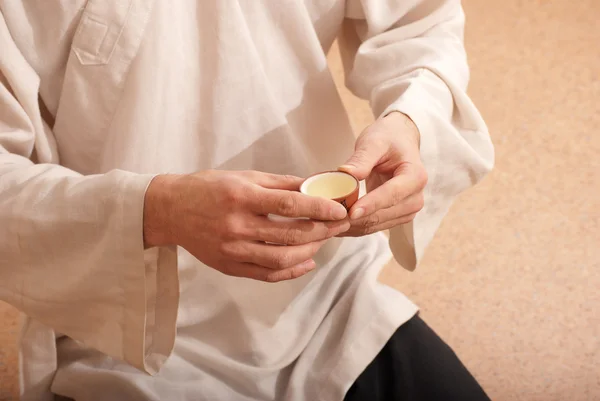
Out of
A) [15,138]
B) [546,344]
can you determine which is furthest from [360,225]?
[546,344]

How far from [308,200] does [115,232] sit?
0.82ft

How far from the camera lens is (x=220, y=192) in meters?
0.74

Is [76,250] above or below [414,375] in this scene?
above

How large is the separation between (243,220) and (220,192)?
0.13 feet

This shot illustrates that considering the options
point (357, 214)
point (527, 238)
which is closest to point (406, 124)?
point (357, 214)

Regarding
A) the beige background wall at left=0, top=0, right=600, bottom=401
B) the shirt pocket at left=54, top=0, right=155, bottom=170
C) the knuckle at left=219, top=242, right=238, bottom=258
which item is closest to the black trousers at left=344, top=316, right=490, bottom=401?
the knuckle at left=219, top=242, right=238, bottom=258

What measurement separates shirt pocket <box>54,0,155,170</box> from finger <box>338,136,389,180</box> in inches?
12.7

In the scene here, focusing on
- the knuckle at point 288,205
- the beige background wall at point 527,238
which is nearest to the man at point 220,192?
the knuckle at point 288,205

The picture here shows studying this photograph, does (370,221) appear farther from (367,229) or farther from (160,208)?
(160,208)

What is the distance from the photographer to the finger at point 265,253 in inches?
29.6

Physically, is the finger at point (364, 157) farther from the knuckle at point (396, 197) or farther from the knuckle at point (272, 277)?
the knuckle at point (272, 277)

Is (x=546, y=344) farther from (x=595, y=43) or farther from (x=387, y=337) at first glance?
(x=595, y=43)

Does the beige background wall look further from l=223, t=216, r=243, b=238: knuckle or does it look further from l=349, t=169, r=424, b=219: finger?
l=223, t=216, r=243, b=238: knuckle

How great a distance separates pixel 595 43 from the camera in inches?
96.7
